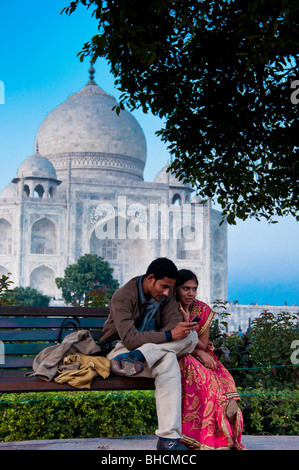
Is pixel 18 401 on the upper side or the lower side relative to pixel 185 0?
lower

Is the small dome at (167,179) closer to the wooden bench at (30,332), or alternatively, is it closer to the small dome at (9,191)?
the small dome at (9,191)

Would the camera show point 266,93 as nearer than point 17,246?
Yes

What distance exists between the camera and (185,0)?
14.3 ft

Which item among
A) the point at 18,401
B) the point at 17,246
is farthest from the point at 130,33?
the point at 17,246

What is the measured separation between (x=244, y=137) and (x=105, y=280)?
23450mm

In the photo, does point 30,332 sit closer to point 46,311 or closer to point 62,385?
point 46,311

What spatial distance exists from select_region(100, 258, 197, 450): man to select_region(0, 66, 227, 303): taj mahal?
1137 inches

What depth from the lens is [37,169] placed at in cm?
3431

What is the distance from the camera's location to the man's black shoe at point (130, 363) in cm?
297

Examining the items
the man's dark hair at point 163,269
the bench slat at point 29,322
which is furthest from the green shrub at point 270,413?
the man's dark hair at point 163,269

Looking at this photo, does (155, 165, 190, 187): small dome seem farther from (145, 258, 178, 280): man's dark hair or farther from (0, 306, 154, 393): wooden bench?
(145, 258, 178, 280): man's dark hair

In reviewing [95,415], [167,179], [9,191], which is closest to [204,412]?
[95,415]
